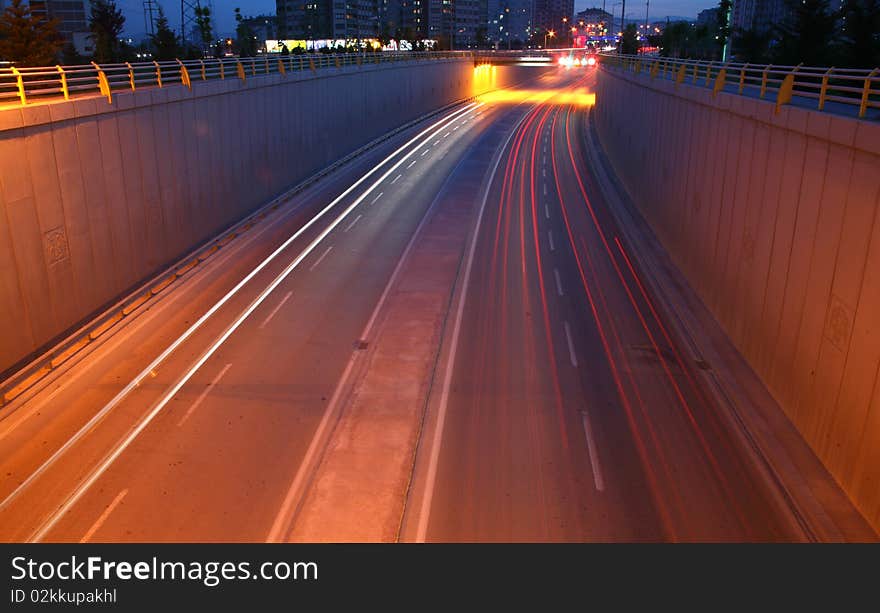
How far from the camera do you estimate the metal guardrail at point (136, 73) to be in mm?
19484

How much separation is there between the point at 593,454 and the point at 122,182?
16928 millimetres

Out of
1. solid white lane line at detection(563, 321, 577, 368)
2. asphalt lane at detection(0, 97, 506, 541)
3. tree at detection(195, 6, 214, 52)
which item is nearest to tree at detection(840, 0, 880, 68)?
solid white lane line at detection(563, 321, 577, 368)

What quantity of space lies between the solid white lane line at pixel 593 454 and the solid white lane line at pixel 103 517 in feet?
29.3

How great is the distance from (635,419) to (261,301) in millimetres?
12749

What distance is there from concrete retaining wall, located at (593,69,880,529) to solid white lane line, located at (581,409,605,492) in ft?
14.3

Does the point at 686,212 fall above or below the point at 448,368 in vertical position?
above

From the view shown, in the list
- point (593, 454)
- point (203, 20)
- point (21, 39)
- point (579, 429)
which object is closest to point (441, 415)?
point (579, 429)

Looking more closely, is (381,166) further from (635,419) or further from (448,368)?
(635,419)

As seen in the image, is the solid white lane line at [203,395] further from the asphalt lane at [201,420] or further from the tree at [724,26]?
the tree at [724,26]

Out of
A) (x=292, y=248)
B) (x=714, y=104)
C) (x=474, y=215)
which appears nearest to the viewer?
(x=714, y=104)

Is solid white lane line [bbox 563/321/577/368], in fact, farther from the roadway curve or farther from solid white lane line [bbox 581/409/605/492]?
solid white lane line [bbox 581/409/605/492]

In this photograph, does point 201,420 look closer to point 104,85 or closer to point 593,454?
point 593,454

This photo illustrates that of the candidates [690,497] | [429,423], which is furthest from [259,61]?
[690,497]

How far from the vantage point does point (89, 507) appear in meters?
12.8
